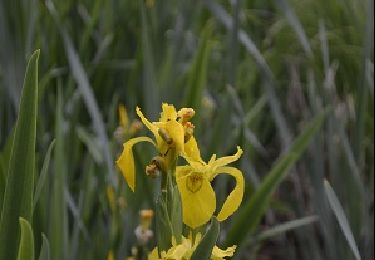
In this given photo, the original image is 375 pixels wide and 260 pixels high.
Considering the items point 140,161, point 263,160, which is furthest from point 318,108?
point 140,161

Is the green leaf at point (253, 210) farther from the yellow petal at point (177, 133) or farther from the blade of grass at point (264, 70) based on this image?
the blade of grass at point (264, 70)

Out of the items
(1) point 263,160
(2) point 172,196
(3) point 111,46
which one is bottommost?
(1) point 263,160

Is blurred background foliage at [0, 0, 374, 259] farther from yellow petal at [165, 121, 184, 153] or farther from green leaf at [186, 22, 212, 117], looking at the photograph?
yellow petal at [165, 121, 184, 153]

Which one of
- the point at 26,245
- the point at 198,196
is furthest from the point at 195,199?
the point at 26,245

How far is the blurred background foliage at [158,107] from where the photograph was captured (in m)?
1.34

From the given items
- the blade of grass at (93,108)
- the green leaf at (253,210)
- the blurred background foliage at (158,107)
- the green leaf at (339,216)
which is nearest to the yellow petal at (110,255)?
the blurred background foliage at (158,107)

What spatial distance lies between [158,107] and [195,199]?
71cm

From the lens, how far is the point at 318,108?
1924 mm

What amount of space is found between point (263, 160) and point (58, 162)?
1.31 m

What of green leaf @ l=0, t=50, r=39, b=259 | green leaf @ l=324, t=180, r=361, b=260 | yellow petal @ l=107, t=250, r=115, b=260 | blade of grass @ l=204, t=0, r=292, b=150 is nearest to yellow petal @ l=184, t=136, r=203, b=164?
green leaf @ l=0, t=50, r=39, b=259

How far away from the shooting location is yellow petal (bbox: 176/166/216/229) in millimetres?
726

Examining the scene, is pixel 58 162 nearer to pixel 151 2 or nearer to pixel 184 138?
pixel 184 138

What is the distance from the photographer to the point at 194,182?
0.73 metres

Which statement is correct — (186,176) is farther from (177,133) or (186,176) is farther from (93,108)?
(93,108)
